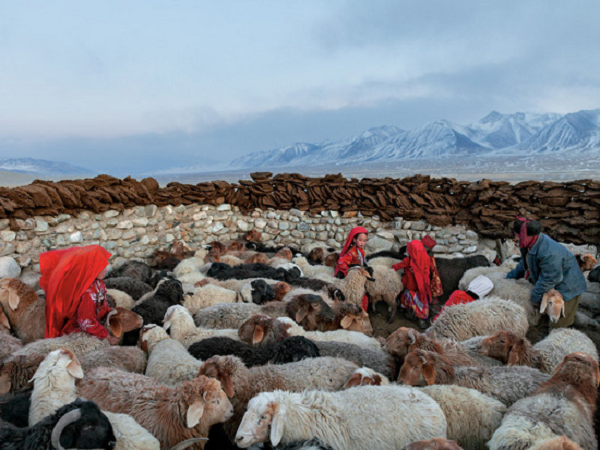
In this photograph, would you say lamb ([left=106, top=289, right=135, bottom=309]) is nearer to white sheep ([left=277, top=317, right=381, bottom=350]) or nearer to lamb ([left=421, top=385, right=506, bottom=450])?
white sheep ([left=277, top=317, right=381, bottom=350])

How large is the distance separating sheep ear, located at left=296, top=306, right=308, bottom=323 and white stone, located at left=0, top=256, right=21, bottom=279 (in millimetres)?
5091

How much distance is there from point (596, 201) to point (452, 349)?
21.2 ft

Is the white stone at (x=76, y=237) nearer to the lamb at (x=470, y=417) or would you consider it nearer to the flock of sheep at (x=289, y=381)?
the flock of sheep at (x=289, y=381)

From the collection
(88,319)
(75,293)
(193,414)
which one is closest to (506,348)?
(193,414)

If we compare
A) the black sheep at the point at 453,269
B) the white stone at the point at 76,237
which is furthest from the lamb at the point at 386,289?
the white stone at the point at 76,237

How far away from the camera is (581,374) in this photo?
3184 millimetres

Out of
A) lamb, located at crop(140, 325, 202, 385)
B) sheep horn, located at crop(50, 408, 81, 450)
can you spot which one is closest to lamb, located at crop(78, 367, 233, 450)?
lamb, located at crop(140, 325, 202, 385)

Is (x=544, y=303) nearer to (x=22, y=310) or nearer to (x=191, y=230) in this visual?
(x=22, y=310)

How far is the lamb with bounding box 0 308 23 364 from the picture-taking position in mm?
4070

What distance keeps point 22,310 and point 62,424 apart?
3576 mm

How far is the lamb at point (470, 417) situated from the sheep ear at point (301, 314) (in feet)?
7.79

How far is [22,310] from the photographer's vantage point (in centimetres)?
505

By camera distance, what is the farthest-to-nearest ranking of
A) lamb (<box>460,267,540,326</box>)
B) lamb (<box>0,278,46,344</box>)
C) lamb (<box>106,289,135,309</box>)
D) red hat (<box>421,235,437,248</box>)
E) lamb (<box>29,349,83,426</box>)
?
1. red hat (<box>421,235,437,248</box>)
2. lamb (<box>106,289,135,309</box>)
3. lamb (<box>460,267,540,326</box>)
4. lamb (<box>0,278,46,344</box>)
5. lamb (<box>29,349,83,426</box>)

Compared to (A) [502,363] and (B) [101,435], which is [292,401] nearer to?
(B) [101,435]
